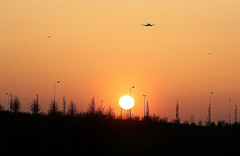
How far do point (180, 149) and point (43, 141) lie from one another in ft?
41.0

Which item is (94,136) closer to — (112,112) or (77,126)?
(77,126)

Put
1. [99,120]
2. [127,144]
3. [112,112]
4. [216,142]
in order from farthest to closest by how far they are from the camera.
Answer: [112,112]
[99,120]
[216,142]
[127,144]

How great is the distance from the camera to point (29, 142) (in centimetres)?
4466

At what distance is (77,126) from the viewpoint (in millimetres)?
51469

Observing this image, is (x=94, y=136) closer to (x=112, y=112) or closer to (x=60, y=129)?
(x=60, y=129)

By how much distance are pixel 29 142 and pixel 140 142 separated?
1088 centimetres

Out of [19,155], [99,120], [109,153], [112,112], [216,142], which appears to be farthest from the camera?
→ [112,112]

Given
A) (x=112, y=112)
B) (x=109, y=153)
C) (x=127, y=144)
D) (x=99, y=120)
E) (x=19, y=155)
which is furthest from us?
(x=112, y=112)

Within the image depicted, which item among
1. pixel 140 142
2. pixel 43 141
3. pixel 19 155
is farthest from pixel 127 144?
pixel 19 155

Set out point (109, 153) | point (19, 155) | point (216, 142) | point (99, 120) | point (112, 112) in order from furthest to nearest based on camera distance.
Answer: point (112, 112)
point (99, 120)
point (216, 142)
point (109, 153)
point (19, 155)

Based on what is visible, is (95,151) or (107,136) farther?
(107,136)

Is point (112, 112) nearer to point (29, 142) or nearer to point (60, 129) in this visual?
point (60, 129)

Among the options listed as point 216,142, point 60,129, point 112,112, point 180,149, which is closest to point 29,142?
point 60,129

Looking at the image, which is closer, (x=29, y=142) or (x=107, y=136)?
(x=29, y=142)
